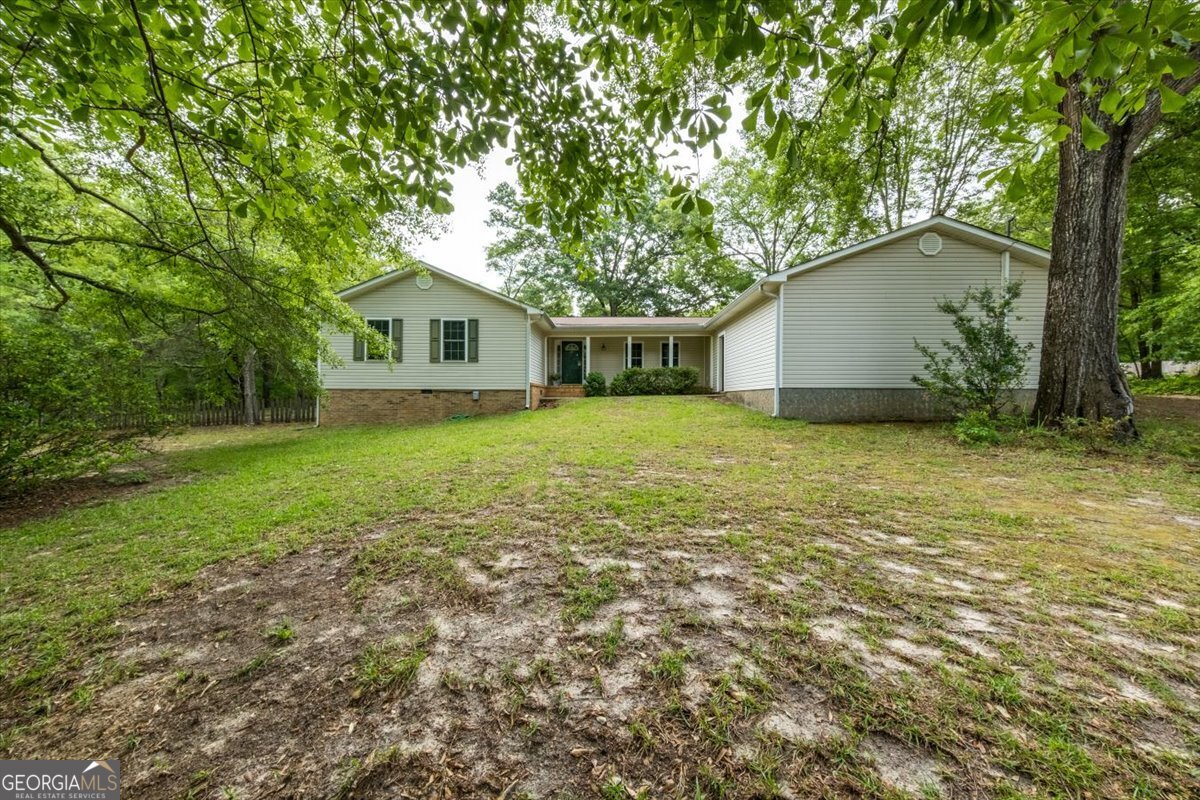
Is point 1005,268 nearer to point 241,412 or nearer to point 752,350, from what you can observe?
point 752,350

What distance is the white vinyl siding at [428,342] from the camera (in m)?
13.2

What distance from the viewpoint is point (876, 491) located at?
446cm

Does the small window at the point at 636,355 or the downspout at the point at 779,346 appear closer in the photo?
the downspout at the point at 779,346

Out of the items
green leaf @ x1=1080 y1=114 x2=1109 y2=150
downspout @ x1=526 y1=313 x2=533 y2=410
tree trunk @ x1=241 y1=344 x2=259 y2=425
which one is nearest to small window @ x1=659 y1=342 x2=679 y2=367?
downspout @ x1=526 y1=313 x2=533 y2=410

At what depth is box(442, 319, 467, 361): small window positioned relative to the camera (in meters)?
13.4

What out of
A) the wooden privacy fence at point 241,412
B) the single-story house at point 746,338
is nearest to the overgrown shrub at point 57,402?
the single-story house at point 746,338

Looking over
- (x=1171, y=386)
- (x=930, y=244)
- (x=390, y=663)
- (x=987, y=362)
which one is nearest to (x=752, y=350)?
(x=930, y=244)

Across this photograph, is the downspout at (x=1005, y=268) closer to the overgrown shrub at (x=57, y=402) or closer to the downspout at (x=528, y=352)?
the downspout at (x=528, y=352)

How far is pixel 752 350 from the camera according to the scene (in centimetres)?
1227

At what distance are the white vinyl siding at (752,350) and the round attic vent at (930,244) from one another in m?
3.31

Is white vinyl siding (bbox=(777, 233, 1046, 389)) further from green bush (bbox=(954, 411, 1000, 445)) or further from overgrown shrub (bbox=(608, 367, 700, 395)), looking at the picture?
overgrown shrub (bbox=(608, 367, 700, 395))

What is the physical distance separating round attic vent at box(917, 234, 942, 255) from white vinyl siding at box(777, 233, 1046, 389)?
3.8 inches

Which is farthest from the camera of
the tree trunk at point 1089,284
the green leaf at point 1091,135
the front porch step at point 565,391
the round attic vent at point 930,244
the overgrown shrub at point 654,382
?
the front porch step at point 565,391

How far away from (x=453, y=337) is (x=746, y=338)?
8890 millimetres
